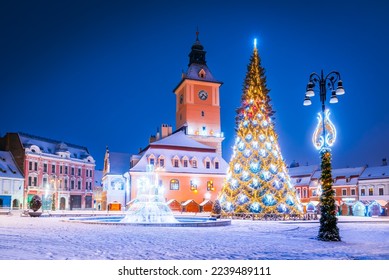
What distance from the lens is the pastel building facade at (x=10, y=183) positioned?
56.6 m

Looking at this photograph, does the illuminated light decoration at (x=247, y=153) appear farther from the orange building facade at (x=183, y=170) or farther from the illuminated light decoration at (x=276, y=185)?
the orange building facade at (x=183, y=170)

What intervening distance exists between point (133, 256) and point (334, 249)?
5684 millimetres

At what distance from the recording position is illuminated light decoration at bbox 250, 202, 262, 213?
97.9ft

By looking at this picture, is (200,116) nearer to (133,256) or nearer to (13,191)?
(13,191)

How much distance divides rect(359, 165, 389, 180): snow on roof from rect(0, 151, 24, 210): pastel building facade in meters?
49.7

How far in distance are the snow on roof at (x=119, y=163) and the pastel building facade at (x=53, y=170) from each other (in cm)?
993

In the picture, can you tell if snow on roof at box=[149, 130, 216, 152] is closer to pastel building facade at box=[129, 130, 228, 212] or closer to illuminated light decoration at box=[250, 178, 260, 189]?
pastel building facade at box=[129, 130, 228, 212]

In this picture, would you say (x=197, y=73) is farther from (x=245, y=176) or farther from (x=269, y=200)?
(x=269, y=200)

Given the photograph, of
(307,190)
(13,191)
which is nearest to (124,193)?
(13,191)

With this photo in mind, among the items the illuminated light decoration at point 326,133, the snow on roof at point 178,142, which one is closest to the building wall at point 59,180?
the snow on roof at point 178,142

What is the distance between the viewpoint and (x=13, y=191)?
5812 centimetres

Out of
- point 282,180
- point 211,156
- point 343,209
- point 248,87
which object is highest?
point 248,87

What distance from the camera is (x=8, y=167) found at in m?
58.5

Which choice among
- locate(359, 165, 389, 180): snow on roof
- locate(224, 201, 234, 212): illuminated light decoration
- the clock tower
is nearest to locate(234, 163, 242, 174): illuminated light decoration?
locate(224, 201, 234, 212): illuminated light decoration
